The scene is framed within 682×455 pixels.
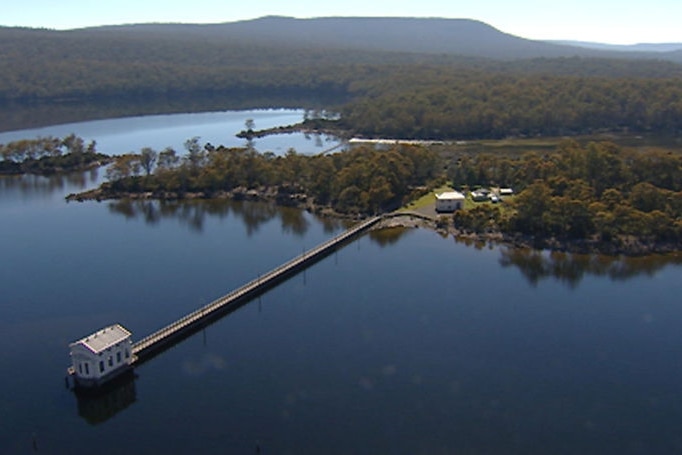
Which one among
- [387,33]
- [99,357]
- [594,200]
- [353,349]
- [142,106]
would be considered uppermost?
[387,33]

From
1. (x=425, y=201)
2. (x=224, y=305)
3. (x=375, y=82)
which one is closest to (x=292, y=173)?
(x=425, y=201)

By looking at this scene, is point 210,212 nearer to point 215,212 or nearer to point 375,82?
point 215,212

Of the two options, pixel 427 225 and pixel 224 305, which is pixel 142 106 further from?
pixel 224 305

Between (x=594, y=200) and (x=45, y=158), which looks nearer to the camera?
(x=594, y=200)

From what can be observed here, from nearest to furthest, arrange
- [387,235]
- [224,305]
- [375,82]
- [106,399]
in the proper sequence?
[106,399]
[224,305]
[387,235]
[375,82]

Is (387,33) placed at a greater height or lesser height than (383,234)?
greater

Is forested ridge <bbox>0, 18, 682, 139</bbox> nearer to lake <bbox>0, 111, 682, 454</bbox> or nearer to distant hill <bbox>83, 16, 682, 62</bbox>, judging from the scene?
distant hill <bbox>83, 16, 682, 62</bbox>

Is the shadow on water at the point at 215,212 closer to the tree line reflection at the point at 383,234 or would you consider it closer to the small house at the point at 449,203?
the tree line reflection at the point at 383,234

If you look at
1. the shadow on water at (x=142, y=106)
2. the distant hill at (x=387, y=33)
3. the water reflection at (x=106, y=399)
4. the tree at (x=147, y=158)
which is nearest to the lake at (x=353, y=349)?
the water reflection at (x=106, y=399)

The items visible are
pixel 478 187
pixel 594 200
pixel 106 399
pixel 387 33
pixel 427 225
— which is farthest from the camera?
pixel 387 33
